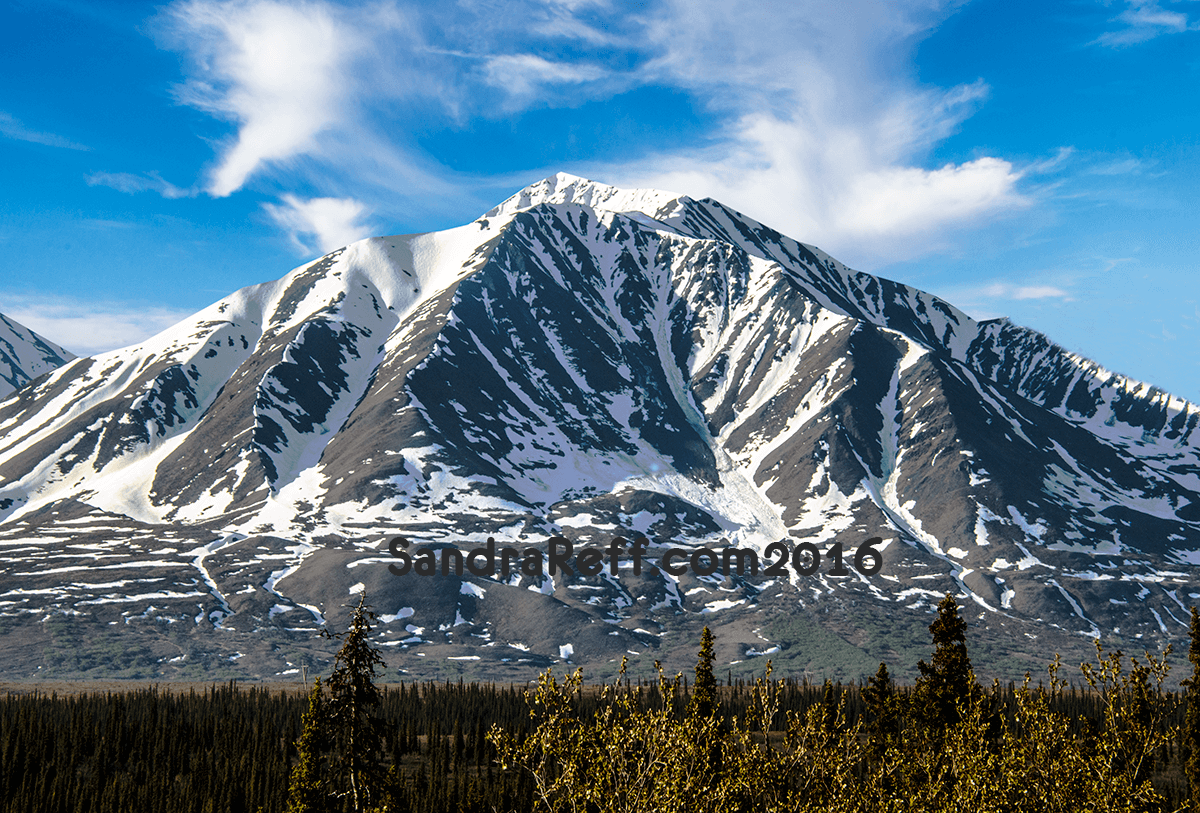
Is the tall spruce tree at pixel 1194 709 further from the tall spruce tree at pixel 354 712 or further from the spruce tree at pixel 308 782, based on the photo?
the spruce tree at pixel 308 782

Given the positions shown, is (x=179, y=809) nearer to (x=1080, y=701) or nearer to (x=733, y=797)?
(x=733, y=797)

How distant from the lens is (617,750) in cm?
2931

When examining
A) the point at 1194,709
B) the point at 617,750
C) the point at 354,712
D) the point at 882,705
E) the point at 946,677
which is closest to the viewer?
the point at 617,750

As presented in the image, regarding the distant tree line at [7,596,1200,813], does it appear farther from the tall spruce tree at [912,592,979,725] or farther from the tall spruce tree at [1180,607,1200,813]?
the tall spruce tree at [1180,607,1200,813]

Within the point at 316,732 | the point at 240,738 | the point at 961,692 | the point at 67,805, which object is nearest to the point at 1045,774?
the point at 316,732

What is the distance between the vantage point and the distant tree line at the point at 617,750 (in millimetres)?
31250

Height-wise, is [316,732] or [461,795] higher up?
[316,732]

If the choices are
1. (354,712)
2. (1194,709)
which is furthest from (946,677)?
(354,712)

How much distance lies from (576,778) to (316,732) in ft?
65.8

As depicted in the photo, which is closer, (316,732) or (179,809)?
(316,732)

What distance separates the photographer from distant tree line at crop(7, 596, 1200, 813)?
3125 centimetres

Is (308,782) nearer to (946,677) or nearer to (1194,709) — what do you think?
(946,677)

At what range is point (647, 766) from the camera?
31172 millimetres

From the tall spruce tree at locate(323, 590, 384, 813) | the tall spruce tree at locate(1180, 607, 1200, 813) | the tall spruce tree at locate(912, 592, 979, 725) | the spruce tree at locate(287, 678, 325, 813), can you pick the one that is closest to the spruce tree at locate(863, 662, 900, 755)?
the tall spruce tree at locate(912, 592, 979, 725)
